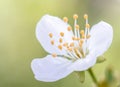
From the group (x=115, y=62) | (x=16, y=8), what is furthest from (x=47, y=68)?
(x=16, y=8)

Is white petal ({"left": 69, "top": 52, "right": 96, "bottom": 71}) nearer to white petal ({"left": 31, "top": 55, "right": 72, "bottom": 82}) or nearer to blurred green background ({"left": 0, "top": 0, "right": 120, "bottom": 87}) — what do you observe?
white petal ({"left": 31, "top": 55, "right": 72, "bottom": 82})

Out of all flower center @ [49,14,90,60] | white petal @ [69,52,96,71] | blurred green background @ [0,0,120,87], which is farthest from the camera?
blurred green background @ [0,0,120,87]

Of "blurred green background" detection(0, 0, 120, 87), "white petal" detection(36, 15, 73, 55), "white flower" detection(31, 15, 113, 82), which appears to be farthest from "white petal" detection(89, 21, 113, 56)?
"blurred green background" detection(0, 0, 120, 87)

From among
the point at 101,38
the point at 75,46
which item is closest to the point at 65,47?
the point at 75,46

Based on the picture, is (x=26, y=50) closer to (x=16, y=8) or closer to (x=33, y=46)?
(x=33, y=46)

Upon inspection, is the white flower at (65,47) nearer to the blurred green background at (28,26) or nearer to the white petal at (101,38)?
the white petal at (101,38)

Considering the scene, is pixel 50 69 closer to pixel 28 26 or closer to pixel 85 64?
pixel 85 64

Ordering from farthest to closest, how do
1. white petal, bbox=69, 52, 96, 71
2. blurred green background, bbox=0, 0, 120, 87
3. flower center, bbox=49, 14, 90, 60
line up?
1. blurred green background, bbox=0, 0, 120, 87
2. flower center, bbox=49, 14, 90, 60
3. white petal, bbox=69, 52, 96, 71

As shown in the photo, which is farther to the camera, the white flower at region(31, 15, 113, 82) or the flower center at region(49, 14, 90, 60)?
the flower center at region(49, 14, 90, 60)

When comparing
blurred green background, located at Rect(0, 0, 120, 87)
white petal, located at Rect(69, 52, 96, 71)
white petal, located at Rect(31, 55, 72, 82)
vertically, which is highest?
white petal, located at Rect(69, 52, 96, 71)
